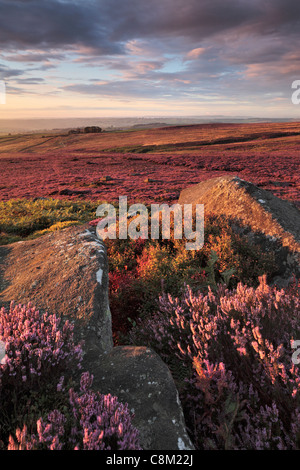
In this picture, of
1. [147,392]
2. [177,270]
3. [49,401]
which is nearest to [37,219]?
[177,270]

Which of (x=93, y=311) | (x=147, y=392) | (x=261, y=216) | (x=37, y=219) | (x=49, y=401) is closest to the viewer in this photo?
(x=49, y=401)

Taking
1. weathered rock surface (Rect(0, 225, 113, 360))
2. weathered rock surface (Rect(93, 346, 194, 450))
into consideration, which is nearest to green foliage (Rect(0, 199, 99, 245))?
weathered rock surface (Rect(0, 225, 113, 360))

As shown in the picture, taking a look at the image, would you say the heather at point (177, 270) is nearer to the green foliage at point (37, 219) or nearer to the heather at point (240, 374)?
the heather at point (240, 374)

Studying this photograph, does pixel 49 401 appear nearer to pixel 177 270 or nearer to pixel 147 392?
pixel 147 392

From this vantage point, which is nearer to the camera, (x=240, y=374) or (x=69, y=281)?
(x=240, y=374)

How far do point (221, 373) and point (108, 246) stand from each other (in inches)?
202

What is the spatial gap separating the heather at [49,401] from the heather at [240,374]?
80 centimetres

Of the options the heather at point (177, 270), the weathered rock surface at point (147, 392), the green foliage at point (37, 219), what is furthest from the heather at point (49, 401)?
the green foliage at point (37, 219)

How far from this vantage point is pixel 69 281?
4371mm

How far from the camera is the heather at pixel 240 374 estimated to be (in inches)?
93.8

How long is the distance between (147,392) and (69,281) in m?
2.19
